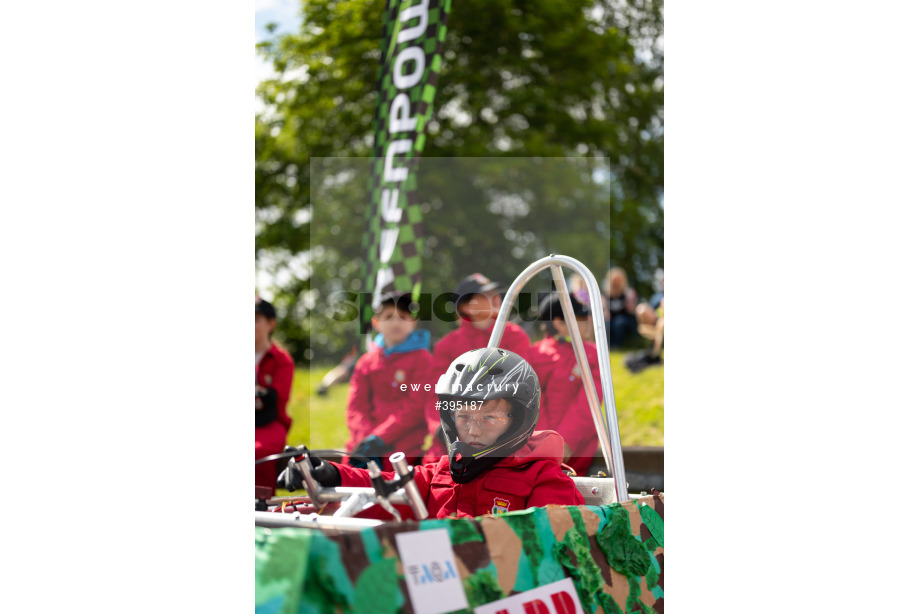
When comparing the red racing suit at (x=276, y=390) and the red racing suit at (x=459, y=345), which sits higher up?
the red racing suit at (x=459, y=345)

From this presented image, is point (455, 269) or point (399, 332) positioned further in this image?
point (455, 269)

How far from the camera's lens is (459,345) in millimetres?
5160

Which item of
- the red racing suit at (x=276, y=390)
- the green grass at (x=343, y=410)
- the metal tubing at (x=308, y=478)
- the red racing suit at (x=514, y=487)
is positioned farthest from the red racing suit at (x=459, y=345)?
the green grass at (x=343, y=410)

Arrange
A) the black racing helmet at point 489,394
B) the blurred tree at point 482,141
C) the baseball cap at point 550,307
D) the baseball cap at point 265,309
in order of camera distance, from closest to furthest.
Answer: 1. the black racing helmet at point 489,394
2. the baseball cap at point 550,307
3. the baseball cap at point 265,309
4. the blurred tree at point 482,141

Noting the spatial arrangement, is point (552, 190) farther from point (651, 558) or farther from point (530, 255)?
point (651, 558)

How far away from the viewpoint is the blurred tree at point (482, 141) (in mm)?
9008

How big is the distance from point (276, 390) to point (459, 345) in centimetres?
155

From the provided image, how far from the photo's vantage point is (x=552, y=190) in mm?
10625

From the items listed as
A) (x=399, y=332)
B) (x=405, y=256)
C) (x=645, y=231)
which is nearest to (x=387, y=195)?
(x=405, y=256)

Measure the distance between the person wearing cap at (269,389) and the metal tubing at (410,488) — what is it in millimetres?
3160

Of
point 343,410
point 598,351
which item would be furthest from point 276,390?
point 598,351

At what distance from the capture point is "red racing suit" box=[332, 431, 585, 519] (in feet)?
10.5

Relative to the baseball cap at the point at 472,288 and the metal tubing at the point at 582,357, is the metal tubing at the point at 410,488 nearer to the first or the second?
the metal tubing at the point at 582,357

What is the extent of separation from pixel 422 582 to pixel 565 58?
12.0 m
